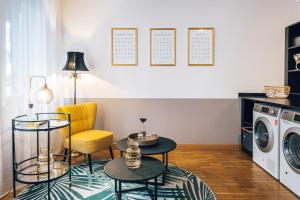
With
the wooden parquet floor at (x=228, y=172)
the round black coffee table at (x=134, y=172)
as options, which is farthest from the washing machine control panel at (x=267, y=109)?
the round black coffee table at (x=134, y=172)

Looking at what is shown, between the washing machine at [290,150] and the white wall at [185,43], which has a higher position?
the white wall at [185,43]

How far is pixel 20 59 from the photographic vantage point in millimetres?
2404

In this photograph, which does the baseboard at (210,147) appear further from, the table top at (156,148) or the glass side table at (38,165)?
the glass side table at (38,165)

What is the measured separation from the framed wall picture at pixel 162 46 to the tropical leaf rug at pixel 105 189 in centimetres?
178

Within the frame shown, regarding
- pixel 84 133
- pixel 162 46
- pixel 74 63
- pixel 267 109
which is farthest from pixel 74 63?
pixel 267 109

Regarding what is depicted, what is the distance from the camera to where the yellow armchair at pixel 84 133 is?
2.67 metres

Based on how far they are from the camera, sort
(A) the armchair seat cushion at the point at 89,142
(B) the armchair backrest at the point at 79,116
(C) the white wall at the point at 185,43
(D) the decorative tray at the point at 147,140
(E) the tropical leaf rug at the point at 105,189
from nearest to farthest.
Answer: (E) the tropical leaf rug at the point at 105,189
(D) the decorative tray at the point at 147,140
(A) the armchair seat cushion at the point at 89,142
(B) the armchair backrest at the point at 79,116
(C) the white wall at the point at 185,43

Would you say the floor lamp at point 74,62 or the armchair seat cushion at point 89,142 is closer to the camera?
the armchair seat cushion at point 89,142

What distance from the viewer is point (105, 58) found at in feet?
11.7

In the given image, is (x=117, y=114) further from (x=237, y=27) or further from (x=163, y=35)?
(x=237, y=27)

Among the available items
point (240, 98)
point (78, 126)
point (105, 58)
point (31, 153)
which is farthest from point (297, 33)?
point (31, 153)

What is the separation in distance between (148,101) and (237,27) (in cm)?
187

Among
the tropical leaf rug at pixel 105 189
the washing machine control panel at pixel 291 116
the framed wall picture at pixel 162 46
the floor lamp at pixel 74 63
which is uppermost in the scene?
the framed wall picture at pixel 162 46

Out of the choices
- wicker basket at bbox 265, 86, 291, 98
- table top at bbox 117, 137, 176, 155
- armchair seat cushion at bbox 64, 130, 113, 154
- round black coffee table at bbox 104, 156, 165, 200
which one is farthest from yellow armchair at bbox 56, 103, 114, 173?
wicker basket at bbox 265, 86, 291, 98
